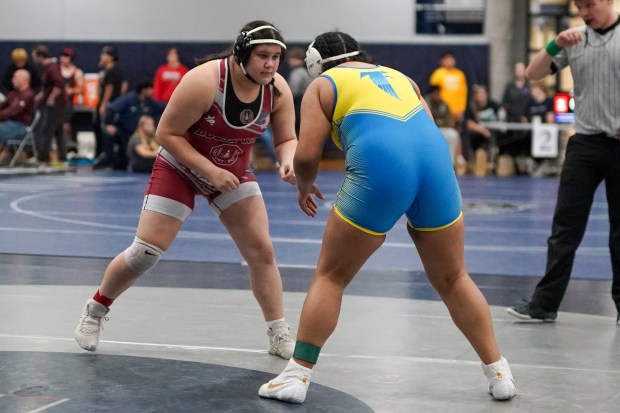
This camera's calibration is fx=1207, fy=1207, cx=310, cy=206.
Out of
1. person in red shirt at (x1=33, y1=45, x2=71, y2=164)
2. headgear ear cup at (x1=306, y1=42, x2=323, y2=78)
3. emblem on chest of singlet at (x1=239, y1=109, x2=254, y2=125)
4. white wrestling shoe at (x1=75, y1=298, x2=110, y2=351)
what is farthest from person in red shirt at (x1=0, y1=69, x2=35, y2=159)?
headgear ear cup at (x1=306, y1=42, x2=323, y2=78)

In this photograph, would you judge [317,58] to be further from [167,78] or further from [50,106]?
[167,78]

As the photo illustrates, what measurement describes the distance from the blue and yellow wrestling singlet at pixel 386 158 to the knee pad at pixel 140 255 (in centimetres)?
115

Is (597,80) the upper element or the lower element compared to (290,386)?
upper

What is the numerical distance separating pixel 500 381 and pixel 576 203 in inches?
79.2

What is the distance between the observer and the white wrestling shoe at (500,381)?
4.70 metres

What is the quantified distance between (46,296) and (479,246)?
14.2 feet

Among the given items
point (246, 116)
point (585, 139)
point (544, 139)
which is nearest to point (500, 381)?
point (246, 116)

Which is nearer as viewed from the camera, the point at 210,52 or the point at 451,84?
the point at 451,84

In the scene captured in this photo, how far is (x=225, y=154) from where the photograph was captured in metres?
5.52

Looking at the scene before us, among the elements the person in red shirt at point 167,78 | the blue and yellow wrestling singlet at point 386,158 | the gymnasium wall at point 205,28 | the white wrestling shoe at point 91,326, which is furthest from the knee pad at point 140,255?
the gymnasium wall at point 205,28

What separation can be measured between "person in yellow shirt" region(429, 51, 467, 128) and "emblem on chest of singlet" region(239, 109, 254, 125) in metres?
14.9

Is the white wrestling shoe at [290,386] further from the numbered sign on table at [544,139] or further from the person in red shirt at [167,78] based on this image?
the person in red shirt at [167,78]

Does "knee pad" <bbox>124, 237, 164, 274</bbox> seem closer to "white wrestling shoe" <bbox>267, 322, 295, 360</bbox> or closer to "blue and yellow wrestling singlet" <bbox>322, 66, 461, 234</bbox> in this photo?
"white wrestling shoe" <bbox>267, 322, 295, 360</bbox>

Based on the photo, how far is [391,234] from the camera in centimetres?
1130
